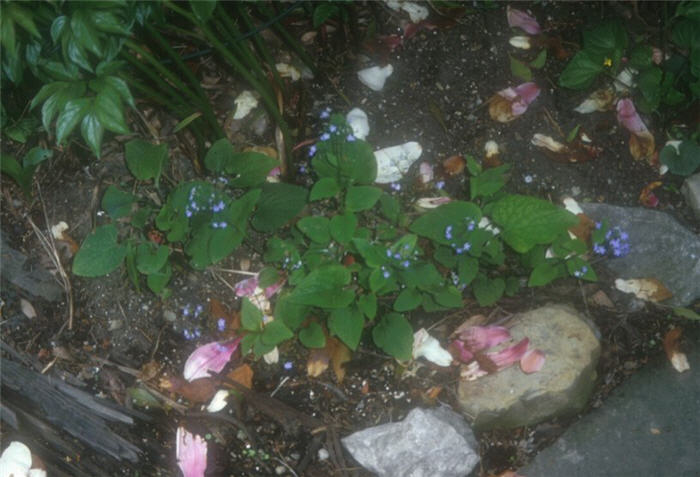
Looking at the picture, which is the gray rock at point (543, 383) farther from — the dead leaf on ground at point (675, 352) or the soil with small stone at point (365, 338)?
the dead leaf on ground at point (675, 352)

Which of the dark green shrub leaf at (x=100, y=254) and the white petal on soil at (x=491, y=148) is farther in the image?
the white petal on soil at (x=491, y=148)

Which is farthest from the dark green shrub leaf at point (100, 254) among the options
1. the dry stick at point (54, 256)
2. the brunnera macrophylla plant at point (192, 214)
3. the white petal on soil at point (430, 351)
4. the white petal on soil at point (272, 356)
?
the white petal on soil at point (430, 351)

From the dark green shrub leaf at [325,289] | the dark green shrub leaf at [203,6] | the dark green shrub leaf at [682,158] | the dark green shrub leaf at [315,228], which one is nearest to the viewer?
the dark green shrub leaf at [203,6]

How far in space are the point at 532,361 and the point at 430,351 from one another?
11.1 inches

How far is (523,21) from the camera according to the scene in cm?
226

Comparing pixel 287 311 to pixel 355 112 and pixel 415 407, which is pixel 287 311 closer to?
pixel 415 407

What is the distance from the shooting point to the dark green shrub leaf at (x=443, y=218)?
188 centimetres

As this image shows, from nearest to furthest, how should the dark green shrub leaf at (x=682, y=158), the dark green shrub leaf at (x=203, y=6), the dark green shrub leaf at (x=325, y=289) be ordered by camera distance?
1. the dark green shrub leaf at (x=203, y=6)
2. the dark green shrub leaf at (x=325, y=289)
3. the dark green shrub leaf at (x=682, y=158)

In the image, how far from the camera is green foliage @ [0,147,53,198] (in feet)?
6.73

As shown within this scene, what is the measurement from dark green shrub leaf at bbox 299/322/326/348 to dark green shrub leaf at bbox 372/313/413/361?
142 mm

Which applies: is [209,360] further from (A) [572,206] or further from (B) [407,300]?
(A) [572,206]

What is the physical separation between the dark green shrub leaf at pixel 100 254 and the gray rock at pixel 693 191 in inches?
66.0

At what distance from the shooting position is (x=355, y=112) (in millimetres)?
2209

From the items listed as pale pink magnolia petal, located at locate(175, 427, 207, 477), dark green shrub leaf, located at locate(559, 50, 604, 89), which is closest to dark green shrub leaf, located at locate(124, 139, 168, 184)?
pale pink magnolia petal, located at locate(175, 427, 207, 477)
